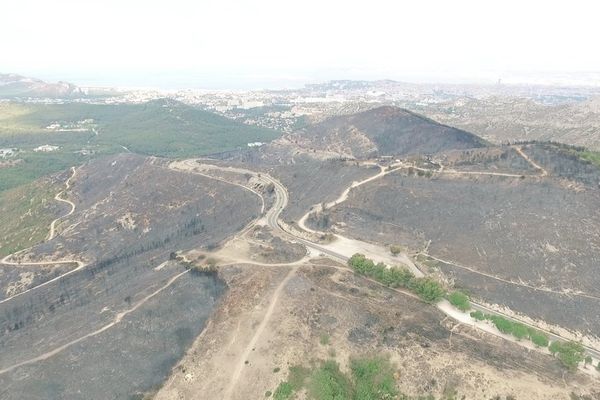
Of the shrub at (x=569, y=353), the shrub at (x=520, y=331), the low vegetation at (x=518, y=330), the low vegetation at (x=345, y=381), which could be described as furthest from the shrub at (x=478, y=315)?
the low vegetation at (x=345, y=381)

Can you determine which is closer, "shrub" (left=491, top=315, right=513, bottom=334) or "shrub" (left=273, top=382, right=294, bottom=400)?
"shrub" (left=273, top=382, right=294, bottom=400)

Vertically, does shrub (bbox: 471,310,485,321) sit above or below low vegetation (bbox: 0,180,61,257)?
above

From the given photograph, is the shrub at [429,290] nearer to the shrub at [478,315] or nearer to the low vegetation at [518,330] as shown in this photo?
the shrub at [478,315]

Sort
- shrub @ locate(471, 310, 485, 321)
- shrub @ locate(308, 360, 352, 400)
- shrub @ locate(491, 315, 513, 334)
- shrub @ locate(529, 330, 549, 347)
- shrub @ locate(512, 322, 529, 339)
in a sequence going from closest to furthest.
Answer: shrub @ locate(308, 360, 352, 400), shrub @ locate(529, 330, 549, 347), shrub @ locate(512, 322, 529, 339), shrub @ locate(491, 315, 513, 334), shrub @ locate(471, 310, 485, 321)

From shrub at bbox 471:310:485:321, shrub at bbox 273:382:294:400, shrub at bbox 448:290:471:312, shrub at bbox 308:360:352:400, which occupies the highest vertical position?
shrub at bbox 448:290:471:312

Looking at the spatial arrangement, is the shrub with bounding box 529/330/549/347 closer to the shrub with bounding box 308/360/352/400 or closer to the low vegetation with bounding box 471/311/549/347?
the low vegetation with bounding box 471/311/549/347

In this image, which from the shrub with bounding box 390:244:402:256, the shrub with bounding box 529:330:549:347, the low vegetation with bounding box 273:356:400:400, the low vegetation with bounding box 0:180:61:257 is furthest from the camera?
the low vegetation with bounding box 0:180:61:257

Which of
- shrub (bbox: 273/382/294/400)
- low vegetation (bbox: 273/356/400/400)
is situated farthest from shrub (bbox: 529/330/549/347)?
shrub (bbox: 273/382/294/400)

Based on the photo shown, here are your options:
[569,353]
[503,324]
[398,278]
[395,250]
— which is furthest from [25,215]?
[569,353]
